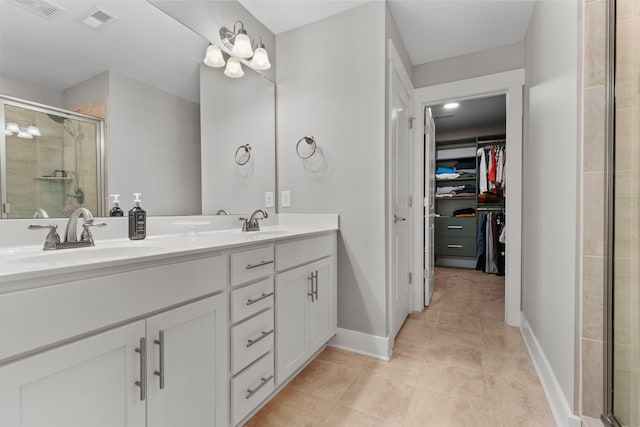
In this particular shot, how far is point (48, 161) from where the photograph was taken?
1.19m

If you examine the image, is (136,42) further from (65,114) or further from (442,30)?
(442,30)

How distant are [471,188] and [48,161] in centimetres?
512

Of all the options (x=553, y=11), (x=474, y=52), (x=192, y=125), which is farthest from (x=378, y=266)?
(x=474, y=52)

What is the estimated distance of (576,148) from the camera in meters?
1.26

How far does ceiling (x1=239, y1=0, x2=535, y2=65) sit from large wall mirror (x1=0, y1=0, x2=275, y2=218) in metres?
0.68

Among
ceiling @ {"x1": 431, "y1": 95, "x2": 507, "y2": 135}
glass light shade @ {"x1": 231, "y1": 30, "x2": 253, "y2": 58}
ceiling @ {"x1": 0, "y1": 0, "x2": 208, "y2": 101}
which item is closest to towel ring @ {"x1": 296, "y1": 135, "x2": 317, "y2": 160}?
glass light shade @ {"x1": 231, "y1": 30, "x2": 253, "y2": 58}

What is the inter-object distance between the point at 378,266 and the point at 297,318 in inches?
26.3

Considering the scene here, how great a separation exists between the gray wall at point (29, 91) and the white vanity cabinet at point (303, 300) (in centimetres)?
111

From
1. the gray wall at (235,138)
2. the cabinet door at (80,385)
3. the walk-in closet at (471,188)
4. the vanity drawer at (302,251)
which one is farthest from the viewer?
the walk-in closet at (471,188)

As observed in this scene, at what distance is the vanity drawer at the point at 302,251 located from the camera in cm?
152

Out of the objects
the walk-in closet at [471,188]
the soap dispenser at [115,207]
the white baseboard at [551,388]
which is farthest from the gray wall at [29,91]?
the walk-in closet at [471,188]

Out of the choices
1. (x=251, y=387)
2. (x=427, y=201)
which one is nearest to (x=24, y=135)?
(x=251, y=387)

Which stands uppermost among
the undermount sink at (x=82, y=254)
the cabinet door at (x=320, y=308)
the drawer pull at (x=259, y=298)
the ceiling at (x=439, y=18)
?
the ceiling at (x=439, y=18)

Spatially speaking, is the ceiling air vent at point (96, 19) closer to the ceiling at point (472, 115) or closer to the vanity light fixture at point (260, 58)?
the vanity light fixture at point (260, 58)
